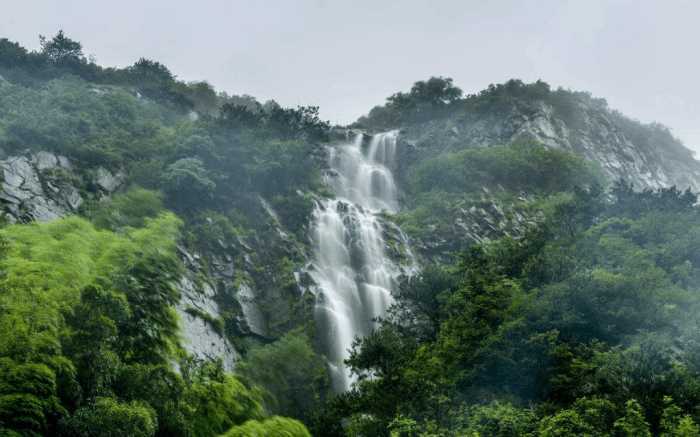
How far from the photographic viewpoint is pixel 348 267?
106 feet

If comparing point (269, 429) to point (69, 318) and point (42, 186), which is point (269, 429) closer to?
point (69, 318)

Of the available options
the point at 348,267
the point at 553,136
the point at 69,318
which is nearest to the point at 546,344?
the point at 69,318

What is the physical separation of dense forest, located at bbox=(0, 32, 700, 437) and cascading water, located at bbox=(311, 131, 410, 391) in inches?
37.2

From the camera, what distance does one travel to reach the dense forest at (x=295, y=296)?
13.6 m

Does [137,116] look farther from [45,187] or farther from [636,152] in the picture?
[636,152]

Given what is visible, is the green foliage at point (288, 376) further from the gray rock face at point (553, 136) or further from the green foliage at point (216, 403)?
the gray rock face at point (553, 136)

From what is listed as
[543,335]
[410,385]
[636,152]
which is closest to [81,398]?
[410,385]

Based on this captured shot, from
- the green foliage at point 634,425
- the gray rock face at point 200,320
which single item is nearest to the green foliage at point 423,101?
the gray rock face at point 200,320

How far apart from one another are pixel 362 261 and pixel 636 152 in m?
43.1

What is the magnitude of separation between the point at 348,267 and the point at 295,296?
205 inches

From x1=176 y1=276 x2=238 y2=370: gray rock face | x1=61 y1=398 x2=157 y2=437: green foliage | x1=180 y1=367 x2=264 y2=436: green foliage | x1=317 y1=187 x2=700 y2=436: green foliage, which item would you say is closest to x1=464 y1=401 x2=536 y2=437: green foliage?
x1=317 y1=187 x2=700 y2=436: green foliage

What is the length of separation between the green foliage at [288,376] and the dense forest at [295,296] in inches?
3.1

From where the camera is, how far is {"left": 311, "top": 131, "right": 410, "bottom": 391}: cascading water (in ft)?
86.9

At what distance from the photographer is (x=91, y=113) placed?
37094mm
